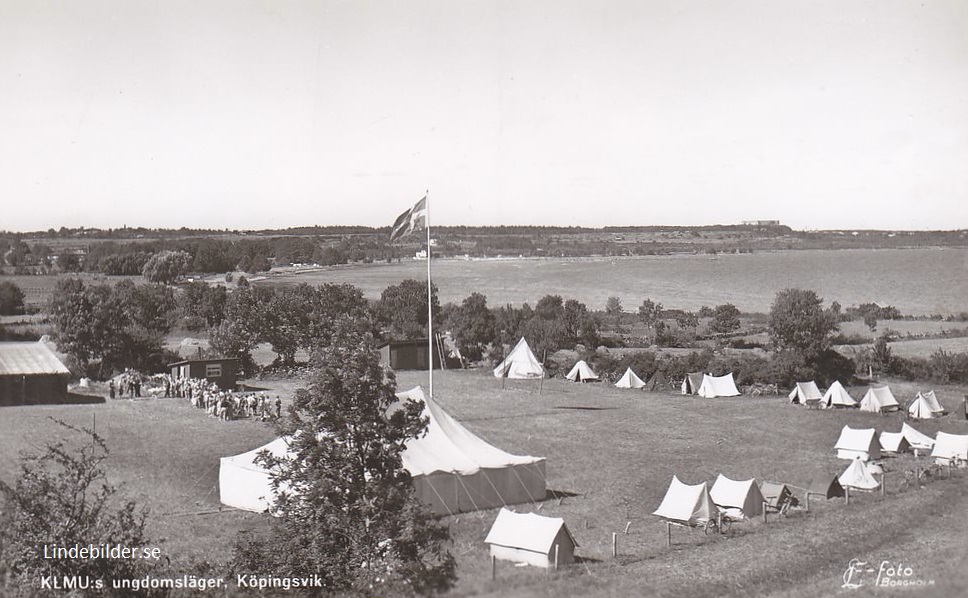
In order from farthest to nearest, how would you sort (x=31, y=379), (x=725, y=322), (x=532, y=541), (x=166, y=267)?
(x=166, y=267) < (x=725, y=322) < (x=31, y=379) < (x=532, y=541)

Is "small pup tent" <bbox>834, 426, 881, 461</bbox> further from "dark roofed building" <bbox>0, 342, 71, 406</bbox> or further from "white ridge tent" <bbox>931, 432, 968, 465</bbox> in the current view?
"dark roofed building" <bbox>0, 342, 71, 406</bbox>

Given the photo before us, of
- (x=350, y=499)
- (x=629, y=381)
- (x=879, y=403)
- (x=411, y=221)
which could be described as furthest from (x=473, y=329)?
(x=350, y=499)

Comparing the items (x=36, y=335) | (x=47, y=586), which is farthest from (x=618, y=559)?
(x=36, y=335)

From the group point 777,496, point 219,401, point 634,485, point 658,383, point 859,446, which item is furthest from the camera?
point 658,383

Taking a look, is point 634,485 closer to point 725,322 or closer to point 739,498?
point 739,498

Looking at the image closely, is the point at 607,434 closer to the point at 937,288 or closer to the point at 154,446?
the point at 154,446

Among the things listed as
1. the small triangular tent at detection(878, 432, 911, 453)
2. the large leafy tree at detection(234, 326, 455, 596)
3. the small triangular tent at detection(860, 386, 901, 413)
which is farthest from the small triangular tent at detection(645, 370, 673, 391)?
the large leafy tree at detection(234, 326, 455, 596)
